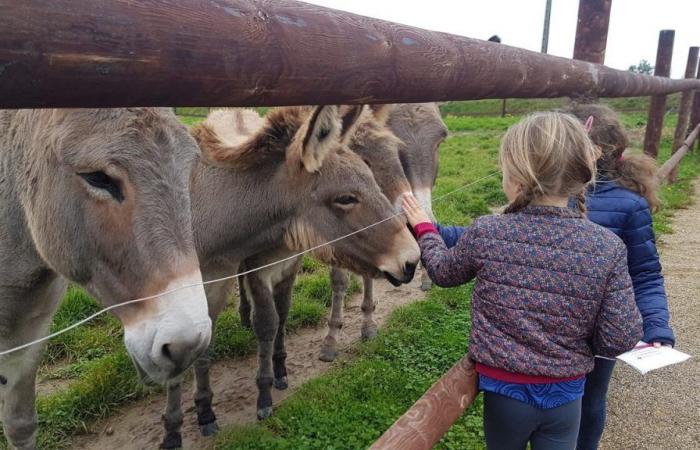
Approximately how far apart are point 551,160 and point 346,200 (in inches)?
55.3

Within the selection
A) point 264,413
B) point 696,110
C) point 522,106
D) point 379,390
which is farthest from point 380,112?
point 522,106

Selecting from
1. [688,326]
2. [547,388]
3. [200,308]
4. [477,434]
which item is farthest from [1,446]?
[688,326]

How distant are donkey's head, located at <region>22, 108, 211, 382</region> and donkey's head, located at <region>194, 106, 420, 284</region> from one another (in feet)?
4.03

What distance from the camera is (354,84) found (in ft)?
3.82

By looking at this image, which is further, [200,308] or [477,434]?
[477,434]

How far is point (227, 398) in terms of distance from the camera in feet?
12.4

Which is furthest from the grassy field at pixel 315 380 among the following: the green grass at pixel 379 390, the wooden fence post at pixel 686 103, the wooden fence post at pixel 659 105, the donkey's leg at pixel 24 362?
the wooden fence post at pixel 686 103

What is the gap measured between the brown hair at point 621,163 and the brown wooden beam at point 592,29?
1.50m

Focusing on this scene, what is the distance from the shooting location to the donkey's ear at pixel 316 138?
251cm

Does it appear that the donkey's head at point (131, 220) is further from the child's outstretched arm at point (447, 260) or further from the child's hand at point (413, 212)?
the child's hand at point (413, 212)

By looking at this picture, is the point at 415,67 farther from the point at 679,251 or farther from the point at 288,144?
the point at 679,251

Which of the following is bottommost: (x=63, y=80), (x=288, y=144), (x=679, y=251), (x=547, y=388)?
(x=679, y=251)

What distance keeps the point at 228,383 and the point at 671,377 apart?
3.77 meters

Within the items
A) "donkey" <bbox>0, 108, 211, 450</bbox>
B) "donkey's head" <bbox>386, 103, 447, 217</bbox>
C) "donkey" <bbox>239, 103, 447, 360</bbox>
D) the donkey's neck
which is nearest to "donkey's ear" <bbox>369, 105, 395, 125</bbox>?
"donkey" <bbox>239, 103, 447, 360</bbox>
